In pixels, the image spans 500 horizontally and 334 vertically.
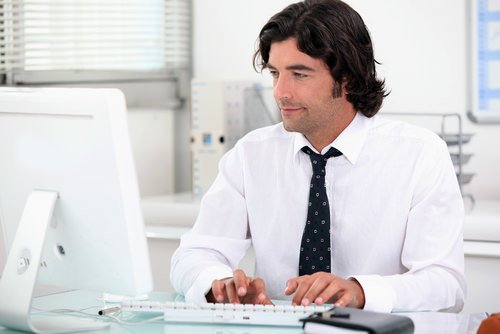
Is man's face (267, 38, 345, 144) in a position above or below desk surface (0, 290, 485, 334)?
above

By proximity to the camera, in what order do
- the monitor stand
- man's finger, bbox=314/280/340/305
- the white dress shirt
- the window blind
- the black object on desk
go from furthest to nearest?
the window blind, the white dress shirt, man's finger, bbox=314/280/340/305, the monitor stand, the black object on desk

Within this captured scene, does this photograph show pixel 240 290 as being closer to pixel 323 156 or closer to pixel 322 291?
pixel 322 291

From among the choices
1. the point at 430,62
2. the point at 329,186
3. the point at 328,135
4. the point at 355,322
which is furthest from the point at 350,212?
the point at 430,62

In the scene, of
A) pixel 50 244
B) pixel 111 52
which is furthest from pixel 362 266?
pixel 111 52

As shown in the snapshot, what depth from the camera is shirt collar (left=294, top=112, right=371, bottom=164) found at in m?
2.29

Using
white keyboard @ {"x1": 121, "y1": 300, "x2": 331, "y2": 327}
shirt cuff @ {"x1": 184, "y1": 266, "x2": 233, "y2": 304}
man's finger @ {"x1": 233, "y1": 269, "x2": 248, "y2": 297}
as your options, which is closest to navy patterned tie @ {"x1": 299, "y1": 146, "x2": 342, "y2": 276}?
shirt cuff @ {"x1": 184, "y1": 266, "x2": 233, "y2": 304}

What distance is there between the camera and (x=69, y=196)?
5.60 ft

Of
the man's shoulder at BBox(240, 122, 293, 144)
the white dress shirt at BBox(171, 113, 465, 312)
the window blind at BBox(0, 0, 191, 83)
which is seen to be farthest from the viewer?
the window blind at BBox(0, 0, 191, 83)

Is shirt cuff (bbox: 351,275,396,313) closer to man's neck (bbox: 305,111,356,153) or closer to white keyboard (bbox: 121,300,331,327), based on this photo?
white keyboard (bbox: 121,300,331,327)

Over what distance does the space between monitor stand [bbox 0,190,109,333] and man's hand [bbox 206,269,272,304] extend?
0.31 metres

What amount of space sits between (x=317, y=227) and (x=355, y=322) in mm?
703

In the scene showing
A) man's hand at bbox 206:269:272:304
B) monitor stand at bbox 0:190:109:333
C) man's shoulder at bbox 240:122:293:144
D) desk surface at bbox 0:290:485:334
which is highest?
man's shoulder at bbox 240:122:293:144

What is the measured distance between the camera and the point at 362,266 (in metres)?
2.28

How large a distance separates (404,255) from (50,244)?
0.86 meters
